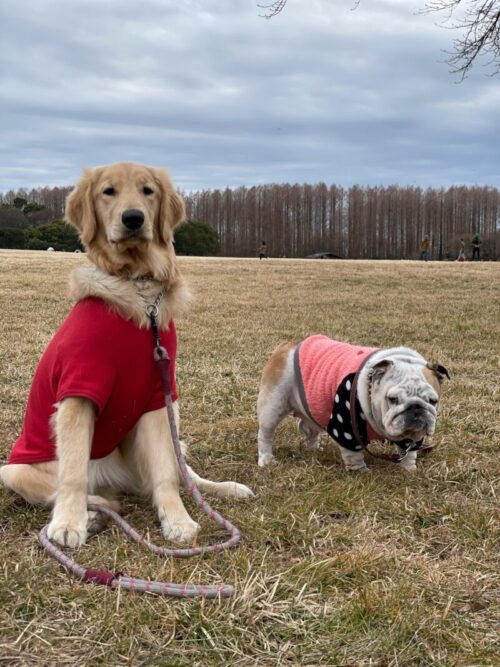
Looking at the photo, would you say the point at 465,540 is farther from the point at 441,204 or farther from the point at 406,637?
the point at 441,204

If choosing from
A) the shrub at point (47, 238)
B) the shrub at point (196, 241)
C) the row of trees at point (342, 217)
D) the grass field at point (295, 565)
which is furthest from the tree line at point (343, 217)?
the grass field at point (295, 565)

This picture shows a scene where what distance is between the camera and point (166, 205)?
10.8ft

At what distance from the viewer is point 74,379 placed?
108 inches

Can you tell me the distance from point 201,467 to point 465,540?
1581mm

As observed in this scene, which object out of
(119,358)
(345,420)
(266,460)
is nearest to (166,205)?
(119,358)

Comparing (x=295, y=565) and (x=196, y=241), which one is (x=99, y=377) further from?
(x=196, y=241)

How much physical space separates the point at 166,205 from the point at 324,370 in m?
1.30

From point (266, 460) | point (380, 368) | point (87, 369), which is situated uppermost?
point (87, 369)

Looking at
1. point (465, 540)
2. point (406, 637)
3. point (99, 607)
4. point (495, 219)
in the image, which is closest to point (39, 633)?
point (99, 607)

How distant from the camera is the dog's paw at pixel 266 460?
12.4 feet

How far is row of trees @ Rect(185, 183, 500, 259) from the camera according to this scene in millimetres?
66500

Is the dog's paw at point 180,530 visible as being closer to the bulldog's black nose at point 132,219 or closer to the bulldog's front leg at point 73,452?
the bulldog's front leg at point 73,452

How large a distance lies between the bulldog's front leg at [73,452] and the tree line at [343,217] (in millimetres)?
62775

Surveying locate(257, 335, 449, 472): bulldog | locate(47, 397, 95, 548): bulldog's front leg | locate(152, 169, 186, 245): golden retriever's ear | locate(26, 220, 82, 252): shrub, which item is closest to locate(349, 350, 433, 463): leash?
locate(257, 335, 449, 472): bulldog
